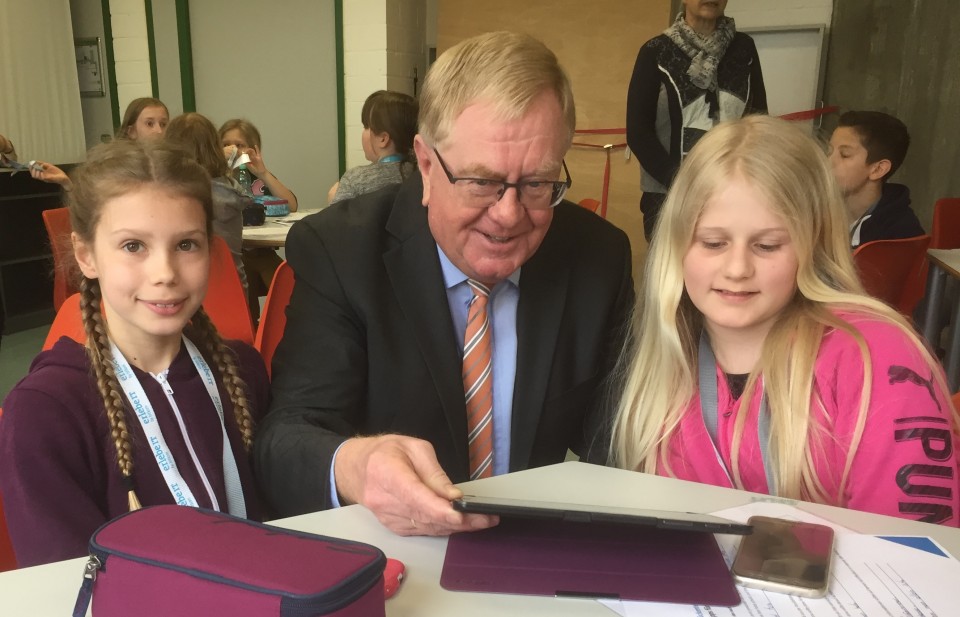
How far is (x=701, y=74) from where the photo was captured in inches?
131

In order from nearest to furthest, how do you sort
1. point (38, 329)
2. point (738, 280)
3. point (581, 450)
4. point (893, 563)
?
point (893, 563), point (738, 280), point (581, 450), point (38, 329)

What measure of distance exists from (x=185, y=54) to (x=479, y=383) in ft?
19.8

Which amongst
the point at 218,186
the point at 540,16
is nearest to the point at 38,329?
the point at 218,186

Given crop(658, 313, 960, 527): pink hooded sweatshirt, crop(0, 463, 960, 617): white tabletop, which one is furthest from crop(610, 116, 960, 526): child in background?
crop(0, 463, 960, 617): white tabletop

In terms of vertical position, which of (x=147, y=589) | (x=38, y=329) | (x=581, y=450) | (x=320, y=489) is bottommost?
(x=38, y=329)

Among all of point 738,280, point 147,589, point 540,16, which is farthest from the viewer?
point 540,16

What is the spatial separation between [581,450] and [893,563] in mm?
791

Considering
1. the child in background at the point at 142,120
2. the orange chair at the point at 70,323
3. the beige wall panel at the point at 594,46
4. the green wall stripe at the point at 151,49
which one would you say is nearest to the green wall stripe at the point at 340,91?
the beige wall panel at the point at 594,46

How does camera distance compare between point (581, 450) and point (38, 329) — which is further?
point (38, 329)

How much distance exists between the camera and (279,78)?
643 centimetres

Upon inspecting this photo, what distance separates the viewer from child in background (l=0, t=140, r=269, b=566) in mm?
1200

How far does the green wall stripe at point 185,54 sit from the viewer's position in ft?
20.7

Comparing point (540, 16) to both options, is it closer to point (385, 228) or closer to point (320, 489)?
point (385, 228)

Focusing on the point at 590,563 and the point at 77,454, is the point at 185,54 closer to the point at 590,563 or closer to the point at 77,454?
the point at 77,454
